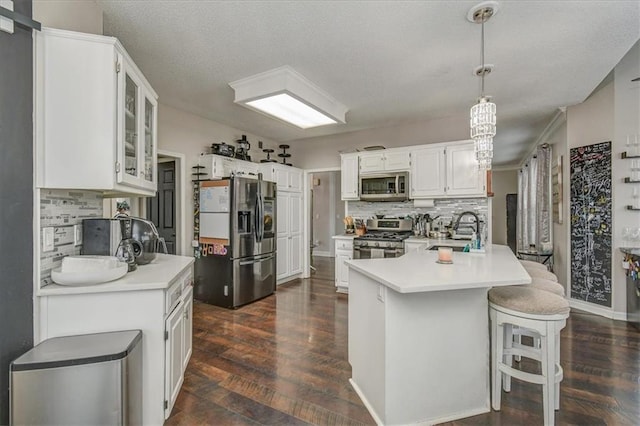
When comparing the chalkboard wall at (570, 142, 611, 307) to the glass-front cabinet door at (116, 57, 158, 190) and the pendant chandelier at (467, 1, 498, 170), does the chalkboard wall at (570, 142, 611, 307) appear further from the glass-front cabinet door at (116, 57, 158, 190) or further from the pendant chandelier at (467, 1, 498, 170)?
the glass-front cabinet door at (116, 57, 158, 190)

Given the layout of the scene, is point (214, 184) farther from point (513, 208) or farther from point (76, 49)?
point (513, 208)

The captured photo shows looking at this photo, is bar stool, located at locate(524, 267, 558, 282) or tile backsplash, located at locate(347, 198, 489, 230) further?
tile backsplash, located at locate(347, 198, 489, 230)

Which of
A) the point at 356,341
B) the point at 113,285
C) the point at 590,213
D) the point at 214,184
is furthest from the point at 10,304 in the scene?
the point at 590,213

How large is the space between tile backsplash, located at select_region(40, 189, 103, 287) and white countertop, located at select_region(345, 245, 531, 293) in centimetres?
179

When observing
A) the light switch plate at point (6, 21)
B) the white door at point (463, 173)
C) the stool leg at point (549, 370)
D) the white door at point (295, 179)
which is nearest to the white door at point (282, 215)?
the white door at point (295, 179)

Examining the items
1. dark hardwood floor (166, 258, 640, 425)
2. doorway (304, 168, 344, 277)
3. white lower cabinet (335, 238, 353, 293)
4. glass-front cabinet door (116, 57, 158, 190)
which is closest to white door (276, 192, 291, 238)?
white lower cabinet (335, 238, 353, 293)

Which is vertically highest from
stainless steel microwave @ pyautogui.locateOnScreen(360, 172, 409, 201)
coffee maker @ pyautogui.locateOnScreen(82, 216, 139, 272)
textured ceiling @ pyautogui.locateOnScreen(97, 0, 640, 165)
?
textured ceiling @ pyautogui.locateOnScreen(97, 0, 640, 165)

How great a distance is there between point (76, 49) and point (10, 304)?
→ 1.34 metres

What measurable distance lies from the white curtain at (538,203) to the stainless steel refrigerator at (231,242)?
15.1 feet

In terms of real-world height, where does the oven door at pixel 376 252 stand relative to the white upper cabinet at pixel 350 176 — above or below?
below

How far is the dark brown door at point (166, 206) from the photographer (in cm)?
450

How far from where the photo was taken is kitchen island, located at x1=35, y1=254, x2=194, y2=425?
1.56m

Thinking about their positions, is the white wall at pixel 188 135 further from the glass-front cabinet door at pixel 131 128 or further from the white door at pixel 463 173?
the white door at pixel 463 173

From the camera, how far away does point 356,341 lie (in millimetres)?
2176
